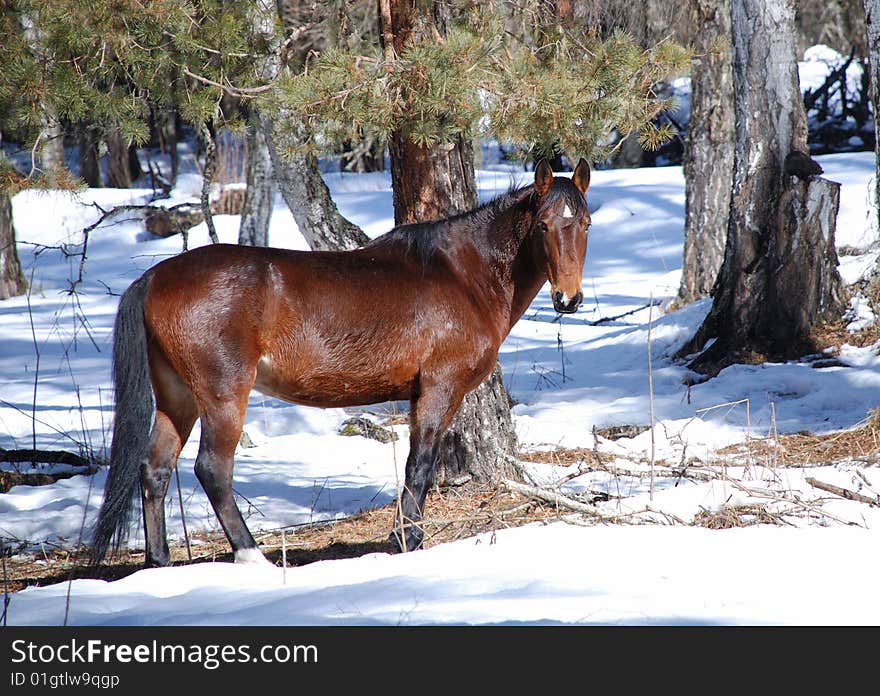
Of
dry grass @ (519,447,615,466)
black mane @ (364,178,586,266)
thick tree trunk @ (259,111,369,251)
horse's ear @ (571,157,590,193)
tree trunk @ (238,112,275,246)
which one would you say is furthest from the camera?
tree trunk @ (238,112,275,246)

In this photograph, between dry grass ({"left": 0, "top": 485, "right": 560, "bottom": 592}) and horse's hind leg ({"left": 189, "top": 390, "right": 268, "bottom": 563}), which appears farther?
dry grass ({"left": 0, "top": 485, "right": 560, "bottom": 592})

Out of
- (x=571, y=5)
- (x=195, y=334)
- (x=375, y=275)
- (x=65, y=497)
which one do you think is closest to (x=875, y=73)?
(x=571, y=5)

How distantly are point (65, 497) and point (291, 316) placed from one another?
2971 millimetres

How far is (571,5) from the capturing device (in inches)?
296

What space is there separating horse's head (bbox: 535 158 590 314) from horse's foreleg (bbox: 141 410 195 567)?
87.5 inches

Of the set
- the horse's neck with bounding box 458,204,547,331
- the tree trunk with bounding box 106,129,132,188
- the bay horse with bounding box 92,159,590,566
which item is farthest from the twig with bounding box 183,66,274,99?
the tree trunk with bounding box 106,129,132,188

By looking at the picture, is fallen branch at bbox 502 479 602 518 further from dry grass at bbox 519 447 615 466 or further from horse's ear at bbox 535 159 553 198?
dry grass at bbox 519 447 615 466

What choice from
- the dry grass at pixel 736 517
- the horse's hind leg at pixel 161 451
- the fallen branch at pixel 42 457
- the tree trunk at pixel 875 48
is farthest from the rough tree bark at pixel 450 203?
the tree trunk at pixel 875 48

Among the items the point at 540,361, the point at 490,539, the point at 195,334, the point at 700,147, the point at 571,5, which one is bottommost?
the point at 540,361

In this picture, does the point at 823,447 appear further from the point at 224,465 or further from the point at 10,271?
the point at 10,271

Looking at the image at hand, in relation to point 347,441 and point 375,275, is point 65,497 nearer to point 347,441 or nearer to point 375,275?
point 347,441

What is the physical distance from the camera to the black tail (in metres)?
4.86

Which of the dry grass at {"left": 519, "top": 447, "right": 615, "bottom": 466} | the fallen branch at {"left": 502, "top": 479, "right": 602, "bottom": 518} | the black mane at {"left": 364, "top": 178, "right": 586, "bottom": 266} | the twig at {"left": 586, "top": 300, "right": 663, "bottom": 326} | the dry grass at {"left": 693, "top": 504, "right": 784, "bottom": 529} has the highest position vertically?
the black mane at {"left": 364, "top": 178, "right": 586, "bottom": 266}

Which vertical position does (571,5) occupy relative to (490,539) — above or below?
above
